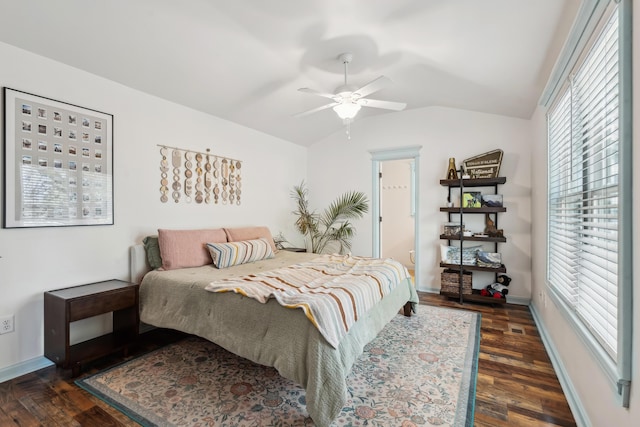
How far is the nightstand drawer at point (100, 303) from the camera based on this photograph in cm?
217

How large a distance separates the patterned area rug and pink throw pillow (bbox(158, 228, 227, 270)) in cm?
72

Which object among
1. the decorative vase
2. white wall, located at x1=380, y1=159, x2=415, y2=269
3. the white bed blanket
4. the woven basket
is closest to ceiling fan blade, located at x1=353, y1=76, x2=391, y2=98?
the white bed blanket

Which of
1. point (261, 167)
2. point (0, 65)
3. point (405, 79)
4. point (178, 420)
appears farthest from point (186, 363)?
point (405, 79)

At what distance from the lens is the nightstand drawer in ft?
7.12

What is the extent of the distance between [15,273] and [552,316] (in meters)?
4.13

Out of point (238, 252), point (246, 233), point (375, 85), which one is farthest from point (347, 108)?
point (246, 233)

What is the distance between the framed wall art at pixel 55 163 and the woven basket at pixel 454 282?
12.5ft

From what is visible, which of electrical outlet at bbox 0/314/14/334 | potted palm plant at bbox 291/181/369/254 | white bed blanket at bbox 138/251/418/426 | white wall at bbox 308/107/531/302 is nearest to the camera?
white bed blanket at bbox 138/251/418/426

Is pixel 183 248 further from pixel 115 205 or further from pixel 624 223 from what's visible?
pixel 624 223

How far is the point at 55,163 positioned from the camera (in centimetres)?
239

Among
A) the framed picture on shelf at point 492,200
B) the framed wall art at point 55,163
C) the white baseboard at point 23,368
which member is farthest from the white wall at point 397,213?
the white baseboard at point 23,368

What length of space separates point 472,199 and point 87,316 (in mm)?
4190

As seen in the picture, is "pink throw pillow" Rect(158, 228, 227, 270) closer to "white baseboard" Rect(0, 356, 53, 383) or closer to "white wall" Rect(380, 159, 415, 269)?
"white baseboard" Rect(0, 356, 53, 383)

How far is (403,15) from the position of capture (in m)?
2.14
